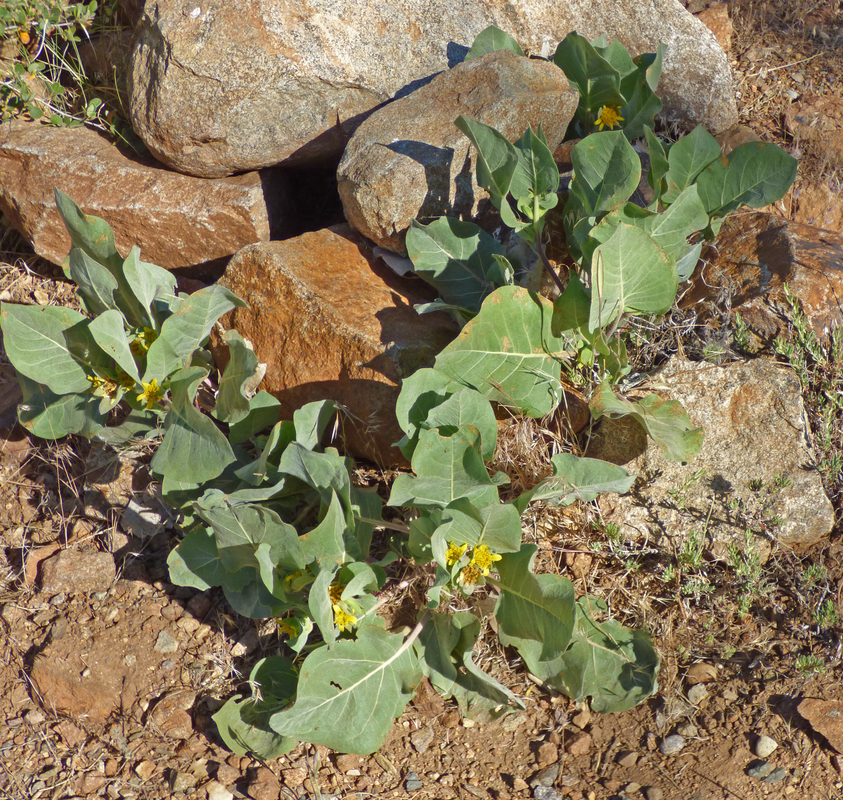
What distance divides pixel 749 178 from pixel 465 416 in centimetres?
134

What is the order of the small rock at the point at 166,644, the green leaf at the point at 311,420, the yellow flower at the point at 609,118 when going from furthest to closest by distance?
the yellow flower at the point at 609,118 < the small rock at the point at 166,644 < the green leaf at the point at 311,420

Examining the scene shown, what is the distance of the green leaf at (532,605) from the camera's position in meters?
2.08

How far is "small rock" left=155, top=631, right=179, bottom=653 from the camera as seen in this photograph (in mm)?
2629

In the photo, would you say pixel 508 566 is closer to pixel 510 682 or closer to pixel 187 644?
pixel 510 682

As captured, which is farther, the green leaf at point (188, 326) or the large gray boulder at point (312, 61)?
the large gray boulder at point (312, 61)

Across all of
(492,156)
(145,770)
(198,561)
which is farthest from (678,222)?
(145,770)

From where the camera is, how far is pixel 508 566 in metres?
2.25

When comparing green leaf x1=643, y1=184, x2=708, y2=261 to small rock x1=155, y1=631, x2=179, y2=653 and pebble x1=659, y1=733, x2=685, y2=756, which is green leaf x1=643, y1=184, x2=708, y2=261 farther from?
small rock x1=155, y1=631, x2=179, y2=653

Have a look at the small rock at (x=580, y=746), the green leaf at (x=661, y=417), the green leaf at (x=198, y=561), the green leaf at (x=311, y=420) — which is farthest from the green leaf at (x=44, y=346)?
the small rock at (x=580, y=746)

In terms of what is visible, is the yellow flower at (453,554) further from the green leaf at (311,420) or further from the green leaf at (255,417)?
the green leaf at (255,417)

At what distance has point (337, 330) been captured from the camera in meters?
2.67

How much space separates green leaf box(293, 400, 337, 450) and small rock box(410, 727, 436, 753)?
3.13ft

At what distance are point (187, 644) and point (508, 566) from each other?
1191mm

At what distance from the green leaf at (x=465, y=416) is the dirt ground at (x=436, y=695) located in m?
0.40
